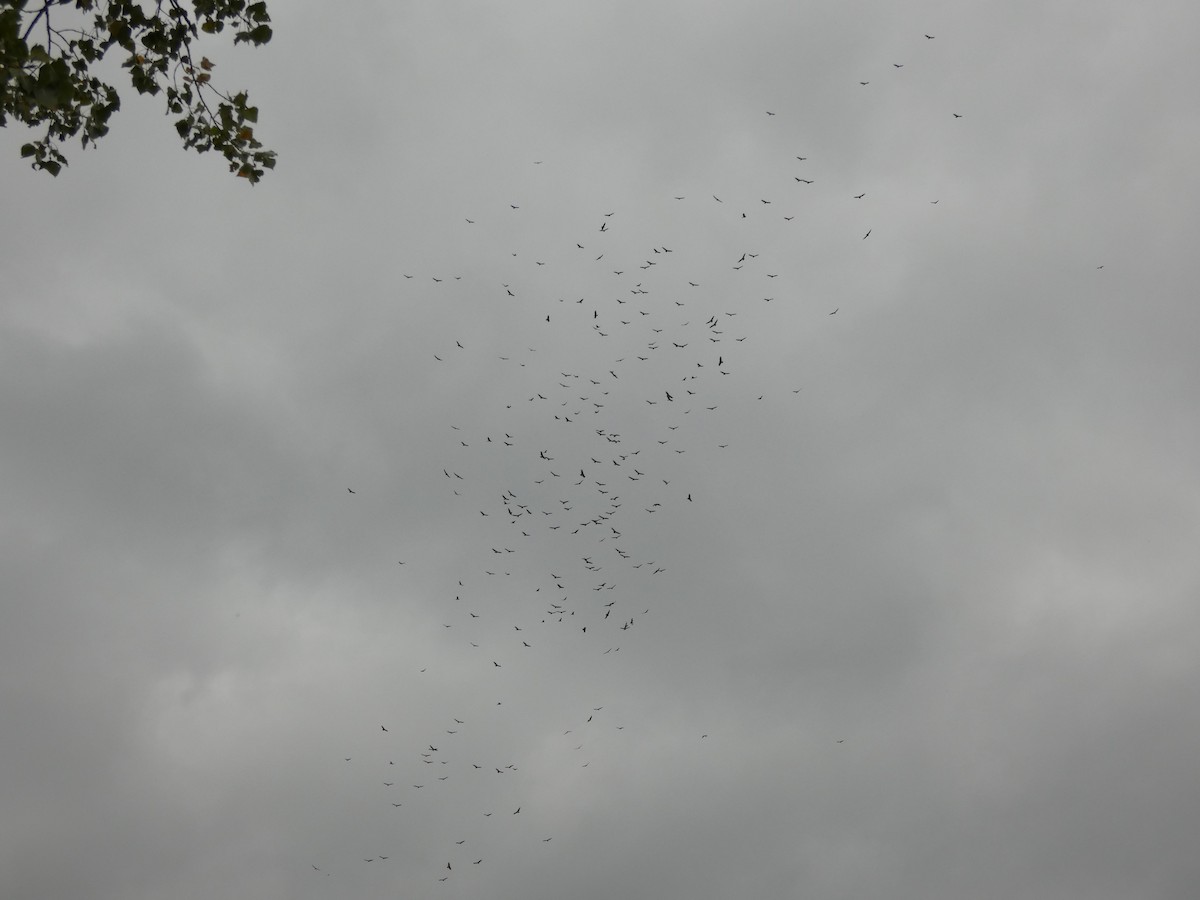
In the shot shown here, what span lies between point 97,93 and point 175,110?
1660mm

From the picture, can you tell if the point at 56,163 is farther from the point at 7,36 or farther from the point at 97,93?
the point at 7,36

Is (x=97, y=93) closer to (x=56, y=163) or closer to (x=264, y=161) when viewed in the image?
(x=56, y=163)

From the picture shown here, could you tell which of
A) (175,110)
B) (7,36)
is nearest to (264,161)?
(175,110)

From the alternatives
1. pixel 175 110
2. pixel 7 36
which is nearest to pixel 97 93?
pixel 175 110

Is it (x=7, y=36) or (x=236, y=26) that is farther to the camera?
(x=236, y=26)

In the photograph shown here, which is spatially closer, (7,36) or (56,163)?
(7,36)

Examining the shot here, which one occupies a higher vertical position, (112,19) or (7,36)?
(112,19)

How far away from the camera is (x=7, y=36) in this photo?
16547mm

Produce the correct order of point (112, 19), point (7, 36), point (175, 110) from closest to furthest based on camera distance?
1. point (7, 36)
2. point (112, 19)
3. point (175, 110)

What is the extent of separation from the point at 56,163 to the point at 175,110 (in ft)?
9.90

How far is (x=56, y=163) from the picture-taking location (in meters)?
25.5

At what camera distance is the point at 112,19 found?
23844 millimetres

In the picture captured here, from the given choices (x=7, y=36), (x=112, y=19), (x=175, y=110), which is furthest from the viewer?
(x=175, y=110)

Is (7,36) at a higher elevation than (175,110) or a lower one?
lower
